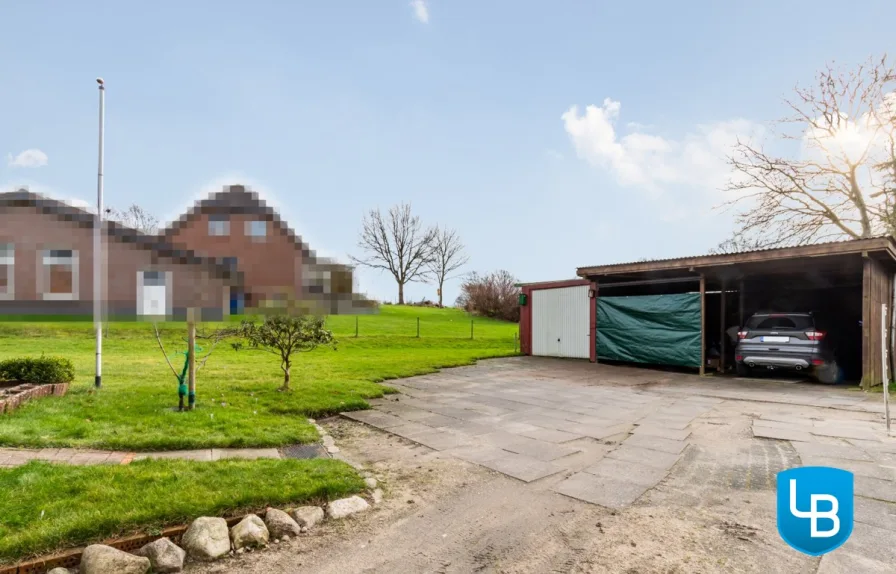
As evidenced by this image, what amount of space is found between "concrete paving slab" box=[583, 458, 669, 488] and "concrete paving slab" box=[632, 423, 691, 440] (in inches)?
51.6

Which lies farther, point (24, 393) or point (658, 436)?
point (24, 393)

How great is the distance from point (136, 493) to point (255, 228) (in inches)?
86.7

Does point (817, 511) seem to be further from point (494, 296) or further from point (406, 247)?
point (406, 247)

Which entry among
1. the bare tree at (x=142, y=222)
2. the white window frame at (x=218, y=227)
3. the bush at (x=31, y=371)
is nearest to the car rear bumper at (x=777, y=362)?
the white window frame at (x=218, y=227)

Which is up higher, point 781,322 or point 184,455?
point 781,322

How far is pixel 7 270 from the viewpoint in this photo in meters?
3.07

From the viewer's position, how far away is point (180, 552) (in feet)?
8.78

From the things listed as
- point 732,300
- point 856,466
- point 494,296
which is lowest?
point 856,466

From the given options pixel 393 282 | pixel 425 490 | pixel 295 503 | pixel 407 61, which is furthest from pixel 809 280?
pixel 393 282

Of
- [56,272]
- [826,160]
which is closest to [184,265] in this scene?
[56,272]

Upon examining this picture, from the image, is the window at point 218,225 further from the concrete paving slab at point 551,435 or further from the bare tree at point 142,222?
the concrete paving slab at point 551,435

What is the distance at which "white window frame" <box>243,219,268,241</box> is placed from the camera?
231 centimetres

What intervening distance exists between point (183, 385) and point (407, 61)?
754 centimetres

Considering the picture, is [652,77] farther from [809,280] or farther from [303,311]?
[303,311]
